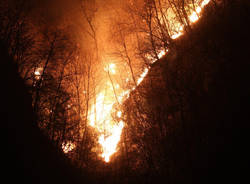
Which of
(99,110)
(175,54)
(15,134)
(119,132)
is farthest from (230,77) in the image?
(99,110)

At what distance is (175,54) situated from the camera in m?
7.54

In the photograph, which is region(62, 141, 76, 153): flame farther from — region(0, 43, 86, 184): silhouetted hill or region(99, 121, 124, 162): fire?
region(99, 121, 124, 162): fire

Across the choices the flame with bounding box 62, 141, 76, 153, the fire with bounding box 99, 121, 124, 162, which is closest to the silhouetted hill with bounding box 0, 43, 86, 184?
the flame with bounding box 62, 141, 76, 153

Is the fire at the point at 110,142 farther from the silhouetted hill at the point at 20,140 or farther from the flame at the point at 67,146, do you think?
the silhouetted hill at the point at 20,140

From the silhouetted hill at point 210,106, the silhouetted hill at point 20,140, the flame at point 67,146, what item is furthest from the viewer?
the flame at point 67,146

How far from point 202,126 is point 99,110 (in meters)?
11.1

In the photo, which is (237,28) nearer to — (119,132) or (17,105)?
(17,105)

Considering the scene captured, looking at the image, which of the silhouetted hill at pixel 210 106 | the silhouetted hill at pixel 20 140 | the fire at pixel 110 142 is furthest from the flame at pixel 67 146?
the silhouetted hill at pixel 210 106

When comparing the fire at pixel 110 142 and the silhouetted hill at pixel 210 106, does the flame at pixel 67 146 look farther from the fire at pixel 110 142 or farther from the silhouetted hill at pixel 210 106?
the silhouetted hill at pixel 210 106

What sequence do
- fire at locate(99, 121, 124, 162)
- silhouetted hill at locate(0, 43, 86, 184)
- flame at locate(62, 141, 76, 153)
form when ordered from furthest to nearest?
fire at locate(99, 121, 124, 162) < flame at locate(62, 141, 76, 153) < silhouetted hill at locate(0, 43, 86, 184)

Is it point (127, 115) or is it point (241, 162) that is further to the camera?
point (127, 115)

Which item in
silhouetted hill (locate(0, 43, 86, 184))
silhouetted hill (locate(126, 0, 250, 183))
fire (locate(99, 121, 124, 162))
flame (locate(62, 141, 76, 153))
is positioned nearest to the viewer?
silhouetted hill (locate(126, 0, 250, 183))

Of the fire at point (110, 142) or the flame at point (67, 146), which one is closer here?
the flame at point (67, 146)

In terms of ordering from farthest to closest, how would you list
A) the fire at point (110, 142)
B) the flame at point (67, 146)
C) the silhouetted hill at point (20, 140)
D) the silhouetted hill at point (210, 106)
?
the fire at point (110, 142) < the flame at point (67, 146) < the silhouetted hill at point (20, 140) < the silhouetted hill at point (210, 106)
